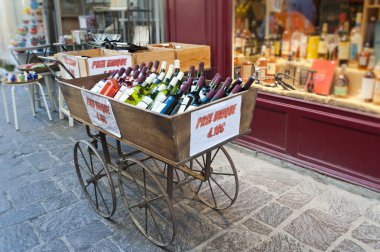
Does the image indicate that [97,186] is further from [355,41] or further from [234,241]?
[355,41]

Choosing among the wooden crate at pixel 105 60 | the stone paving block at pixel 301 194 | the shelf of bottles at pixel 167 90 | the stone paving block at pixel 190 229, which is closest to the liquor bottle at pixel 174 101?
the shelf of bottles at pixel 167 90

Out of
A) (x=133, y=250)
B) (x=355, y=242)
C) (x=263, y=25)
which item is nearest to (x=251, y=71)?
(x=263, y=25)

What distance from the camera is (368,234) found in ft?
8.89

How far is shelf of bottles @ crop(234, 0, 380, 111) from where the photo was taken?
3129mm

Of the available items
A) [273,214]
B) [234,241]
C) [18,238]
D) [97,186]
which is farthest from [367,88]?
[18,238]

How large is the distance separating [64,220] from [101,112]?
111 cm

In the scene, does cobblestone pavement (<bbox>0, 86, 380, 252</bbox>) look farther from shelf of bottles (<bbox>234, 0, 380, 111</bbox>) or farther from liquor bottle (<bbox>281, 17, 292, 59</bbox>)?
liquor bottle (<bbox>281, 17, 292, 59</bbox>)

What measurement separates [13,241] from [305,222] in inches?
92.3

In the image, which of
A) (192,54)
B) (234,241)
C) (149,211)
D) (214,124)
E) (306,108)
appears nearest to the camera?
(214,124)

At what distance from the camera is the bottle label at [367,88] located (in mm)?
3156

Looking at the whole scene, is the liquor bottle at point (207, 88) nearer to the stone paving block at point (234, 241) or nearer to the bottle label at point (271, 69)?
the stone paving block at point (234, 241)

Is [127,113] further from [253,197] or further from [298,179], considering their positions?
[298,179]

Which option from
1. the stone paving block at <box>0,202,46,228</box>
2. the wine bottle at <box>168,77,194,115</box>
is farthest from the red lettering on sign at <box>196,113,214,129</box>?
the stone paving block at <box>0,202,46,228</box>

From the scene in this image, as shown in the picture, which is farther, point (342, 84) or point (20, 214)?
point (342, 84)
